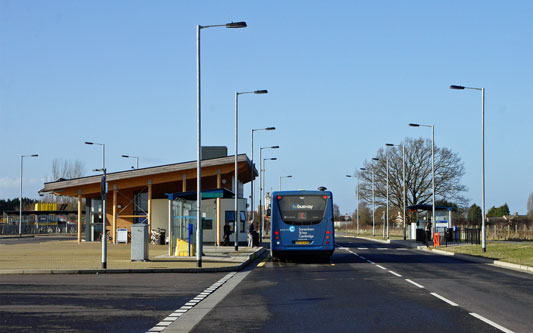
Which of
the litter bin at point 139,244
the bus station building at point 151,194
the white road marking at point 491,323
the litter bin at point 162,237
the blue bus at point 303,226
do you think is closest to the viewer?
the white road marking at point 491,323

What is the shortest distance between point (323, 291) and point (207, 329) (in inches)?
265

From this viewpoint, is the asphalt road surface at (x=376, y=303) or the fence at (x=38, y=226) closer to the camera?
the asphalt road surface at (x=376, y=303)

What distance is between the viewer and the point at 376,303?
561 inches

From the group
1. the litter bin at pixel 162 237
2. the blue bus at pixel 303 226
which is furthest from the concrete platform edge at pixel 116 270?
the litter bin at pixel 162 237

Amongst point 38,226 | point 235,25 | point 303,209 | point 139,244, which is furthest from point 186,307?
A: point 38,226

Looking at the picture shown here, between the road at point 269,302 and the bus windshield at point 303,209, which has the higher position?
the bus windshield at point 303,209

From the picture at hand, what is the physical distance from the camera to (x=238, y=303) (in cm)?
1434

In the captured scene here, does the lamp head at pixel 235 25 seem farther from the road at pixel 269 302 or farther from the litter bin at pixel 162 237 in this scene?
the litter bin at pixel 162 237

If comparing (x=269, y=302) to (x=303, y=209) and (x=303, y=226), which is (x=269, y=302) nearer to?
(x=303, y=226)

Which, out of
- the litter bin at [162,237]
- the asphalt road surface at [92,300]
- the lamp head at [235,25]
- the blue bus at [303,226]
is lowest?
the litter bin at [162,237]

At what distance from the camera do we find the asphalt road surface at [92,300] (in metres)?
11.1

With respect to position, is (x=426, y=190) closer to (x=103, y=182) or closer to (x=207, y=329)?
→ (x=103, y=182)

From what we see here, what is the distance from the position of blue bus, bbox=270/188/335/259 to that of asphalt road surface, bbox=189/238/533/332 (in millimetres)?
5763

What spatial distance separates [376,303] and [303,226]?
15104mm
